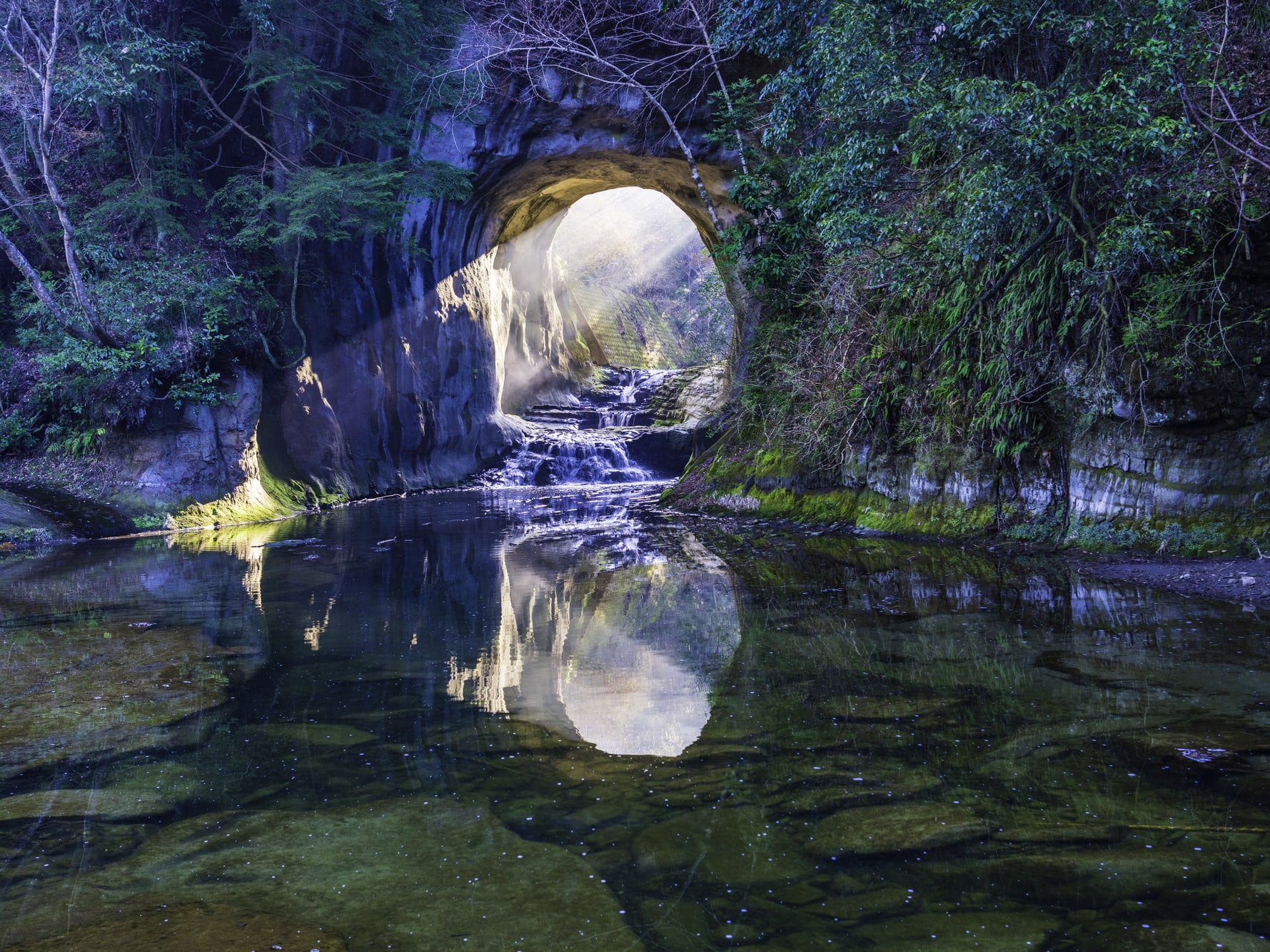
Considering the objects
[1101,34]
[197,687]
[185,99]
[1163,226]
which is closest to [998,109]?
[1101,34]

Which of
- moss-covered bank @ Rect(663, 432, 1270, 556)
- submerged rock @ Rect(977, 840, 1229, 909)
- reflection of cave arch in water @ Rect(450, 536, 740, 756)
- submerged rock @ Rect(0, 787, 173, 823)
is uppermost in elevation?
moss-covered bank @ Rect(663, 432, 1270, 556)

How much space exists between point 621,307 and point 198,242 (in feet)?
88.8

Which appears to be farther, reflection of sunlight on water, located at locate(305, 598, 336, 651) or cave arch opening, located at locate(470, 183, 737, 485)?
cave arch opening, located at locate(470, 183, 737, 485)

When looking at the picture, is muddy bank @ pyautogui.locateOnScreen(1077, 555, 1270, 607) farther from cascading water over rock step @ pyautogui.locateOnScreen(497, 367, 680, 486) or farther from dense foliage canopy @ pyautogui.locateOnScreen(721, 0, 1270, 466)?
cascading water over rock step @ pyautogui.locateOnScreen(497, 367, 680, 486)

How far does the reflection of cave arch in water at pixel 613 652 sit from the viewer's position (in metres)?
3.93

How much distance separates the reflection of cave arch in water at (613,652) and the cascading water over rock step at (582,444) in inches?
550

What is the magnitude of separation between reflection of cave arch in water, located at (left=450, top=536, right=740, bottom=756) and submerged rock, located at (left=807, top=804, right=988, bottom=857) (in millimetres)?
901

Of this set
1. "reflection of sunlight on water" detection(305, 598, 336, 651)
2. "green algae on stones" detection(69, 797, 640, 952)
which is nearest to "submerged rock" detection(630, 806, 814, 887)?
"green algae on stones" detection(69, 797, 640, 952)

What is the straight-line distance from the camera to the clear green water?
7.66 feet

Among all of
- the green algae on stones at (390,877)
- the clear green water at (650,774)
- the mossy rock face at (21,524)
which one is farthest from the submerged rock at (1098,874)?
the mossy rock face at (21,524)

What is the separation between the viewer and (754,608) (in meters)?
6.25

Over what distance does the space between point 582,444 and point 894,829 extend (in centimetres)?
2061

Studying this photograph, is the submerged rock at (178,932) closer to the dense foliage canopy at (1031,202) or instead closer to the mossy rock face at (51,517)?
the dense foliage canopy at (1031,202)

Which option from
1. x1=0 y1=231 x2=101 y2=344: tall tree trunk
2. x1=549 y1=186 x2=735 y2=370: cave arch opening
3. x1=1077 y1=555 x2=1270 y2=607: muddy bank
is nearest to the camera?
x1=1077 y1=555 x2=1270 y2=607: muddy bank
